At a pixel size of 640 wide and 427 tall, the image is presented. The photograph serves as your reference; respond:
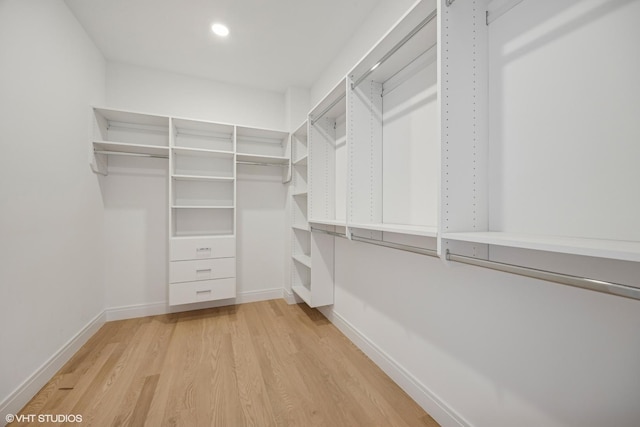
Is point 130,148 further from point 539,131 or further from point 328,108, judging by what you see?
point 539,131

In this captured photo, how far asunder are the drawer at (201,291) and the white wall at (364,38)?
94.4 inches

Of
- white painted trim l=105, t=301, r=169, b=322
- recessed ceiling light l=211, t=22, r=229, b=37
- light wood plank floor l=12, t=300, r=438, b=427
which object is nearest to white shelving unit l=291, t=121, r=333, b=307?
light wood plank floor l=12, t=300, r=438, b=427

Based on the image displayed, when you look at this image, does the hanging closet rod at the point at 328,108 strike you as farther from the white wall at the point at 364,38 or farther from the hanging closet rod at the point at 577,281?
the hanging closet rod at the point at 577,281

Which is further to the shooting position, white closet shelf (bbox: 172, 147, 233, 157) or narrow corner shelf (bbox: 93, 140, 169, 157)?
white closet shelf (bbox: 172, 147, 233, 157)

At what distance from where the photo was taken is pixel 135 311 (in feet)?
8.95

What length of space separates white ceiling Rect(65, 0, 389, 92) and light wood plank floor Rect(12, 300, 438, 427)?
2.74 meters

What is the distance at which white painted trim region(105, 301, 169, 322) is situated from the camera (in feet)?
8.68

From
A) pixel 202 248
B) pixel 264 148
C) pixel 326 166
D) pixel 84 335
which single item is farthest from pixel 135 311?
pixel 326 166

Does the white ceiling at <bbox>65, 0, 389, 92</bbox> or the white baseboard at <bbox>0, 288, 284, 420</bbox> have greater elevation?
the white ceiling at <bbox>65, 0, 389, 92</bbox>

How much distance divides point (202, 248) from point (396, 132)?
7.24 ft

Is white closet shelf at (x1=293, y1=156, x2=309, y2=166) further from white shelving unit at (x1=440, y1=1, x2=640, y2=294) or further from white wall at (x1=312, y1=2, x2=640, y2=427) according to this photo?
white shelving unit at (x1=440, y1=1, x2=640, y2=294)

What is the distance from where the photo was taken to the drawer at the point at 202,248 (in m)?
2.56

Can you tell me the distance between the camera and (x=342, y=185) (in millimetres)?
2391

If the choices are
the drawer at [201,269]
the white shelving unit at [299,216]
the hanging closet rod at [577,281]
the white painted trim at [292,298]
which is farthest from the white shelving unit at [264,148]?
→ the hanging closet rod at [577,281]
